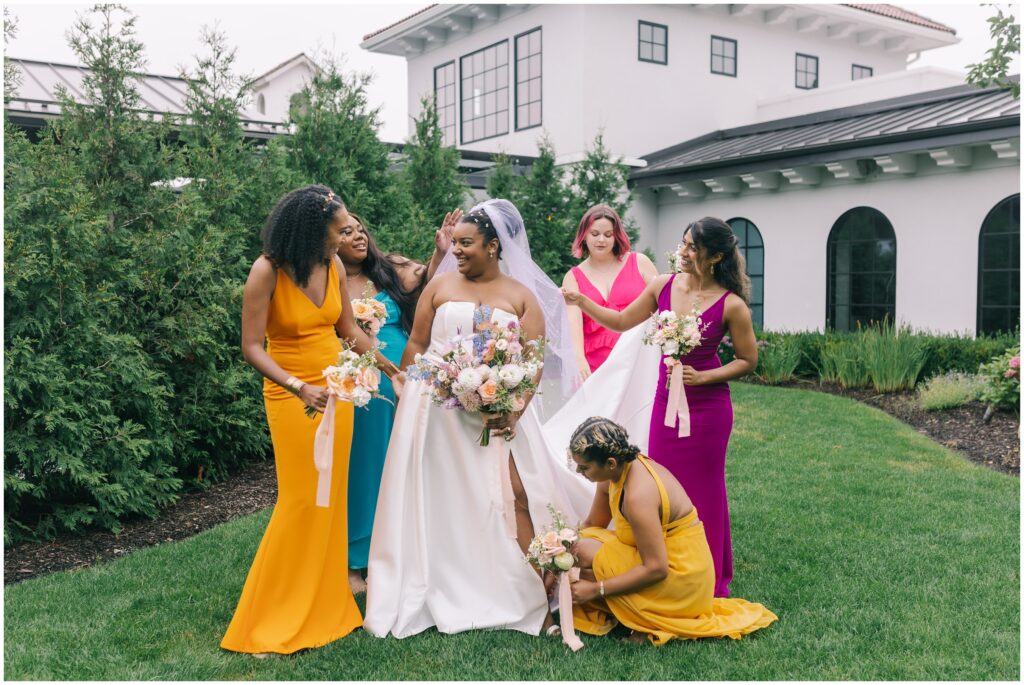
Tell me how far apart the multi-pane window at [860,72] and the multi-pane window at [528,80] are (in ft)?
28.5

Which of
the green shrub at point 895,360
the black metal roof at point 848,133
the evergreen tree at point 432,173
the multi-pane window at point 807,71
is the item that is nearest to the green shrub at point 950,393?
the green shrub at point 895,360

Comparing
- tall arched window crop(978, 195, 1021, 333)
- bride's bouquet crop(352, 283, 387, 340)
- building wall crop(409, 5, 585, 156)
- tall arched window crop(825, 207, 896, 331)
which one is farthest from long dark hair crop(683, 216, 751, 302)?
building wall crop(409, 5, 585, 156)

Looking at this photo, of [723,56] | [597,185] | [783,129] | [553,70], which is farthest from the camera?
[723,56]

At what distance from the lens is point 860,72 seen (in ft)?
72.8

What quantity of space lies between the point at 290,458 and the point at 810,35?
→ 20241 millimetres

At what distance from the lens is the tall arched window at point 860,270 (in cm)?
1472

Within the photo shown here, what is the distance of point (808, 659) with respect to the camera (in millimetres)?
4422

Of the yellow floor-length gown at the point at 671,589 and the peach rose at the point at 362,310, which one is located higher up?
the peach rose at the point at 362,310

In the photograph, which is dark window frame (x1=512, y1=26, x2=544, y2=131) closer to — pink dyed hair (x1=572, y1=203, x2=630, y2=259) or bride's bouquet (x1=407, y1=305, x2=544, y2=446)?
pink dyed hair (x1=572, y1=203, x2=630, y2=259)

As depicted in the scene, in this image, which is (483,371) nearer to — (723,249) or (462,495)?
(462,495)

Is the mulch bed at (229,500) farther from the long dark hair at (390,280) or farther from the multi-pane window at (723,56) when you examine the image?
the multi-pane window at (723,56)

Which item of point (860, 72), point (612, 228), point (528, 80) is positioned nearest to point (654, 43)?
point (528, 80)

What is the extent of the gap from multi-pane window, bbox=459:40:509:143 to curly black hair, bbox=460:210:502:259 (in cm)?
1536

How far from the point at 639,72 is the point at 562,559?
15.9 metres
